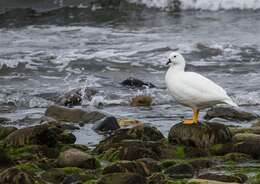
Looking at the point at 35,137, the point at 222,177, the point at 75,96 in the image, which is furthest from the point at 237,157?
the point at 75,96

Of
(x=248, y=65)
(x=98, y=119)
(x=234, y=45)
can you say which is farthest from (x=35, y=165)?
(x=234, y=45)

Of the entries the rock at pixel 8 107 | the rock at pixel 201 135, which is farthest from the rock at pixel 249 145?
the rock at pixel 8 107

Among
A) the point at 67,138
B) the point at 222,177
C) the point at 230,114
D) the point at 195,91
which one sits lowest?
the point at 230,114

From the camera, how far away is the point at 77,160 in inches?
301

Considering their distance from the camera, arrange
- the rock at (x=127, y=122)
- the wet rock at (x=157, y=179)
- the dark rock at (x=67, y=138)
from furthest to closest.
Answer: the rock at (x=127, y=122) → the dark rock at (x=67, y=138) → the wet rock at (x=157, y=179)

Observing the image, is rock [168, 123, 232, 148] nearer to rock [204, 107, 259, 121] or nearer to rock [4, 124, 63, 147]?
rock [4, 124, 63, 147]

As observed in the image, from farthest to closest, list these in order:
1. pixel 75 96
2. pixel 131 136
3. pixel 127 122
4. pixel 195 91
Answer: pixel 75 96 → pixel 127 122 → pixel 131 136 → pixel 195 91

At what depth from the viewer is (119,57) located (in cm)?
1638

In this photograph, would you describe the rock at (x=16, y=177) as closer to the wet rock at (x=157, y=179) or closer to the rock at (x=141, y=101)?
the wet rock at (x=157, y=179)

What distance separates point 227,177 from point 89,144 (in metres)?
2.74

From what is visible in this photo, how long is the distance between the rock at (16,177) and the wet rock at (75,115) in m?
3.74

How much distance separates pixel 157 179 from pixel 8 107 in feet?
19.0

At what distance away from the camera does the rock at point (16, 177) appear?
22.1ft

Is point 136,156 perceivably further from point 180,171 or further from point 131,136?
point 131,136
